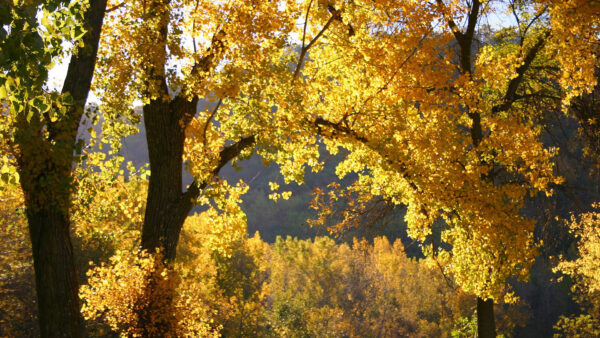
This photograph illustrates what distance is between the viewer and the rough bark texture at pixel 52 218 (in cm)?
589

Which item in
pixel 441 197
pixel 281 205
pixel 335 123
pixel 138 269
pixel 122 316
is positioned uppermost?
pixel 281 205

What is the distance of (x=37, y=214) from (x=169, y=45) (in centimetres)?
318

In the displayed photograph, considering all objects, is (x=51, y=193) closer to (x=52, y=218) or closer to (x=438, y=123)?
(x=52, y=218)

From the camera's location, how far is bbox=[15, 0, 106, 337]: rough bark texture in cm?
589

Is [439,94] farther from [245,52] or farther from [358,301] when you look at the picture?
[358,301]

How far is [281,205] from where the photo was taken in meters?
102

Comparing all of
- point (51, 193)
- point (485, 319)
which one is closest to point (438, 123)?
point (485, 319)

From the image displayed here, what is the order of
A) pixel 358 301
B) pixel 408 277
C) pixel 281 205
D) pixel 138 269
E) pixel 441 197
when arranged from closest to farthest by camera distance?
pixel 138 269 → pixel 441 197 → pixel 358 301 → pixel 408 277 → pixel 281 205

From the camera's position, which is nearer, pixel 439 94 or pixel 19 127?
pixel 19 127

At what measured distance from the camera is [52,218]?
6129 mm

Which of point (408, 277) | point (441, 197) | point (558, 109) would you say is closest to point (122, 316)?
point (441, 197)

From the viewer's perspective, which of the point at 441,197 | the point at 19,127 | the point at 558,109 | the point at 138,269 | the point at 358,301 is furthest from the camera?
the point at 358,301

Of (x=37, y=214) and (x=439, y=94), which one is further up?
(x=439, y=94)

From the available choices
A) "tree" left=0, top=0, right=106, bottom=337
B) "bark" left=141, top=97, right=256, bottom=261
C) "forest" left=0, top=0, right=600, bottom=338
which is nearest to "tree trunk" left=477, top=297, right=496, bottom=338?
"forest" left=0, top=0, right=600, bottom=338
